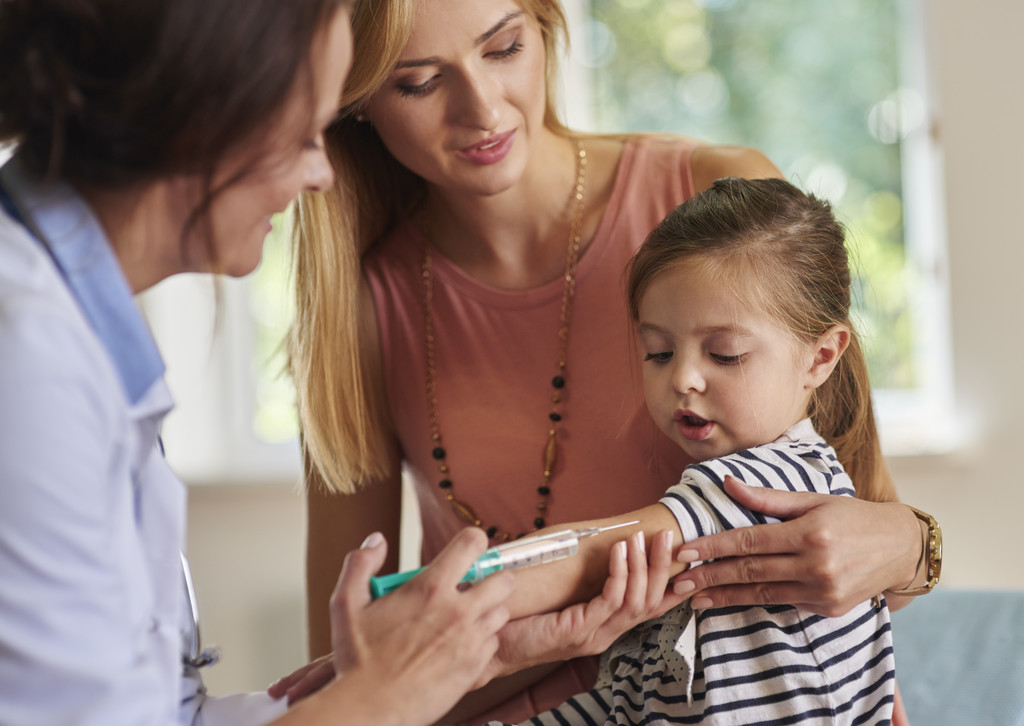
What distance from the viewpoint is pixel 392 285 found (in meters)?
1.54

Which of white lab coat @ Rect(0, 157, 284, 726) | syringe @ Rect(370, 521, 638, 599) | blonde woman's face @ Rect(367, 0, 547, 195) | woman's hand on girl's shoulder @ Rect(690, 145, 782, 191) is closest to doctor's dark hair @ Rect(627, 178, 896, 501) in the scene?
woman's hand on girl's shoulder @ Rect(690, 145, 782, 191)

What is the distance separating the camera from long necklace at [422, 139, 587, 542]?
1.38 m

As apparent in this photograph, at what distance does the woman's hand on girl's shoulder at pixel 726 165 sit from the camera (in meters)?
1.36

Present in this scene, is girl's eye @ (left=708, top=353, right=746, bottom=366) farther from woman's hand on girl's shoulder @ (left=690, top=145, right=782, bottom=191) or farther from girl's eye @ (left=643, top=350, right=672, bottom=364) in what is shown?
woman's hand on girl's shoulder @ (left=690, top=145, right=782, bottom=191)

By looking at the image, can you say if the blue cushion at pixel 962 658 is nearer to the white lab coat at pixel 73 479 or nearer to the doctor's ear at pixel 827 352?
the doctor's ear at pixel 827 352

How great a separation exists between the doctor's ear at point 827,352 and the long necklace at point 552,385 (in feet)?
1.21

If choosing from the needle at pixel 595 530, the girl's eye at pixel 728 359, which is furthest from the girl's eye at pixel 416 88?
the needle at pixel 595 530

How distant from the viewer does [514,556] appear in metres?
0.90

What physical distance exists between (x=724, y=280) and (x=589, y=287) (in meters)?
0.33

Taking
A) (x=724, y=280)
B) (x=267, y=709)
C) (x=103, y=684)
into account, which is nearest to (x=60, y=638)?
(x=103, y=684)

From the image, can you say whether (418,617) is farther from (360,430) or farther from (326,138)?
(326,138)

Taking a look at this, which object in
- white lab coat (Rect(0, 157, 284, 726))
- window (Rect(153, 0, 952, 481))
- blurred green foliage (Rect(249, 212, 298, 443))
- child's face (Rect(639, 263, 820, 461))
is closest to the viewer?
white lab coat (Rect(0, 157, 284, 726))

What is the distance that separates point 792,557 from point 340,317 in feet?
2.45

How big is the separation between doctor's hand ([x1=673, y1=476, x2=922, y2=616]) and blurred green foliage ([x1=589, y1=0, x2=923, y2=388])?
1989 mm
